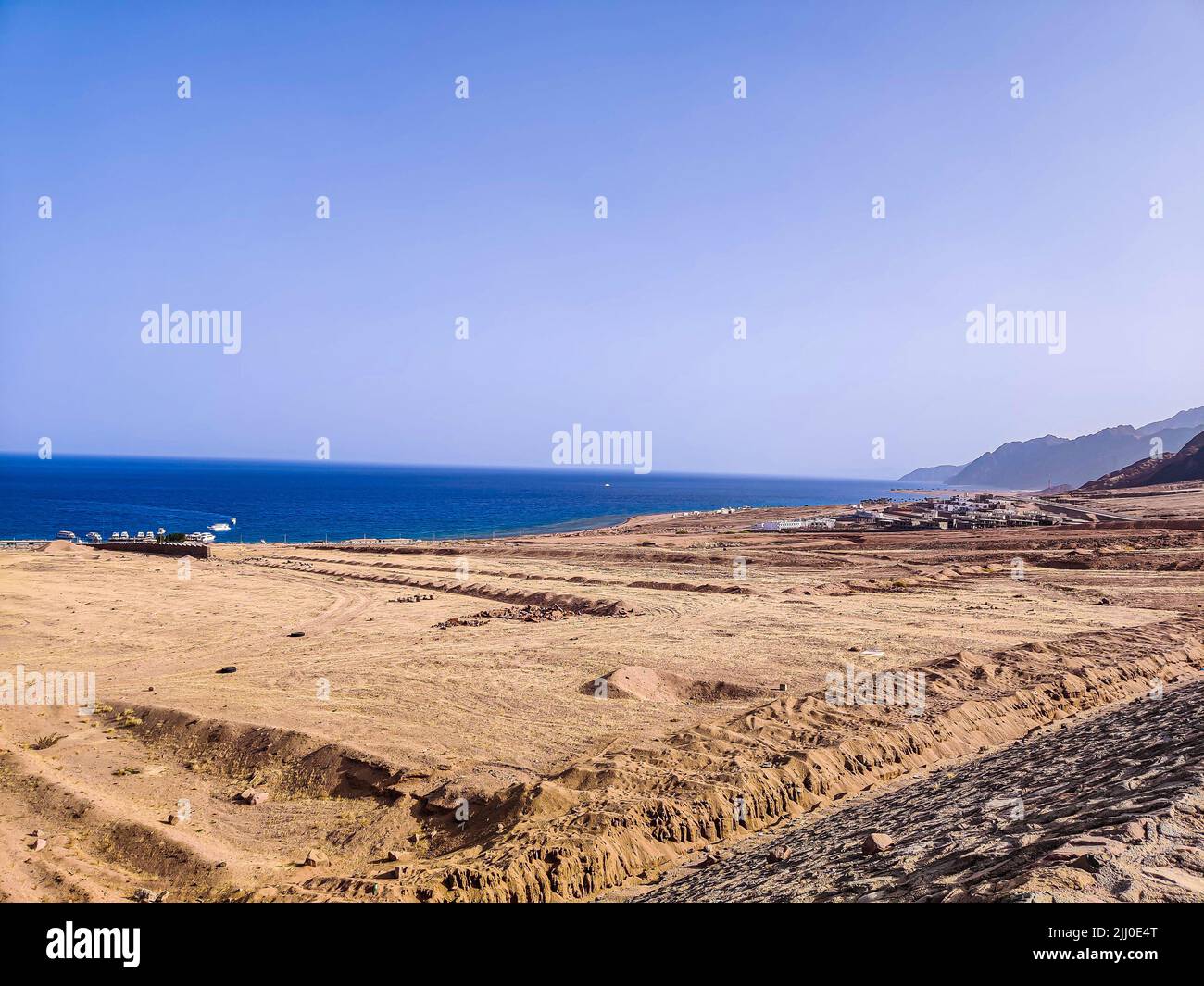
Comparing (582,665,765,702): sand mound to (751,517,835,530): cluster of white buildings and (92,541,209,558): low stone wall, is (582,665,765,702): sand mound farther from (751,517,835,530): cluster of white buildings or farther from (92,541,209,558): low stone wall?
(751,517,835,530): cluster of white buildings

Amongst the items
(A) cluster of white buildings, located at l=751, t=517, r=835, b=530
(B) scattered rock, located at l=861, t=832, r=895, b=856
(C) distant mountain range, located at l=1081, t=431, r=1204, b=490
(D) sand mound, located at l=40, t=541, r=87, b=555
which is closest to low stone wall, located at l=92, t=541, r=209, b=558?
(D) sand mound, located at l=40, t=541, r=87, b=555

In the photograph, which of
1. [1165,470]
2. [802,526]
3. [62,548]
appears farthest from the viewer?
[1165,470]

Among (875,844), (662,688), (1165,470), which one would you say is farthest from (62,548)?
(1165,470)

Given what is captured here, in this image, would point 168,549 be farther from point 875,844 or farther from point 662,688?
point 875,844

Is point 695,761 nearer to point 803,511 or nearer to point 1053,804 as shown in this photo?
point 1053,804

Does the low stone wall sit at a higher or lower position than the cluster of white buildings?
lower

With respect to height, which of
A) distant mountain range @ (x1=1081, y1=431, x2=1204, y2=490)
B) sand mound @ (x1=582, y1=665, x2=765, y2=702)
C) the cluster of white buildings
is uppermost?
distant mountain range @ (x1=1081, y1=431, x2=1204, y2=490)

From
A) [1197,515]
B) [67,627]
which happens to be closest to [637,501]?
[1197,515]
